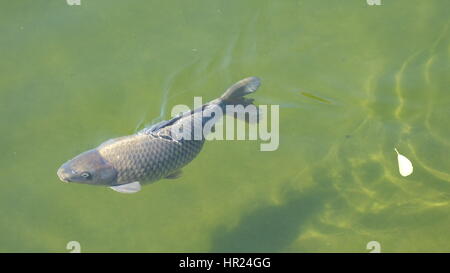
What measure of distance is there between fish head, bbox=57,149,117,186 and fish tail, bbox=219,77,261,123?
1336 mm

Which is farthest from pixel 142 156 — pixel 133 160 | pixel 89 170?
pixel 89 170

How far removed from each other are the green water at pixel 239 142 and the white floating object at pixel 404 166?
0.21 feet

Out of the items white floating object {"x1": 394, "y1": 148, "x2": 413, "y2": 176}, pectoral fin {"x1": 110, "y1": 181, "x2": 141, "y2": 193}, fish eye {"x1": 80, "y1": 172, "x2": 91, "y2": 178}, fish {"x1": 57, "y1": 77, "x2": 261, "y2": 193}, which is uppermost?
white floating object {"x1": 394, "y1": 148, "x2": 413, "y2": 176}

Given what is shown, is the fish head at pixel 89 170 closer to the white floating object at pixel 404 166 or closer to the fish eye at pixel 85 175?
the fish eye at pixel 85 175

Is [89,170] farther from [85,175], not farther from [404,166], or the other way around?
[404,166]

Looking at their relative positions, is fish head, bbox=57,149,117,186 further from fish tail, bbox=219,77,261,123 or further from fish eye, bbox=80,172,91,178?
fish tail, bbox=219,77,261,123

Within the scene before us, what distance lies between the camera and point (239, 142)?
5.66 metres

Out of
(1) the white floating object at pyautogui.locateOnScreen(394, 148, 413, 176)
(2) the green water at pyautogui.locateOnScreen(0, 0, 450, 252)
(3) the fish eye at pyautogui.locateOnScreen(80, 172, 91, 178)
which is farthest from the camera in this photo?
(1) the white floating object at pyautogui.locateOnScreen(394, 148, 413, 176)

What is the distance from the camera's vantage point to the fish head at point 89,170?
14.2ft

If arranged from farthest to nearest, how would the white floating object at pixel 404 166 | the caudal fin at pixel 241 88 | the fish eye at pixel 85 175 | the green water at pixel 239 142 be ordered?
the white floating object at pixel 404 166, the green water at pixel 239 142, the caudal fin at pixel 241 88, the fish eye at pixel 85 175

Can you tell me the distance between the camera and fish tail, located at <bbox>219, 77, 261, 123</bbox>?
503 centimetres

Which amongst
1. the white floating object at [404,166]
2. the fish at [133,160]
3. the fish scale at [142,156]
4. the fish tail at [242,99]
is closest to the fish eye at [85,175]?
the fish at [133,160]

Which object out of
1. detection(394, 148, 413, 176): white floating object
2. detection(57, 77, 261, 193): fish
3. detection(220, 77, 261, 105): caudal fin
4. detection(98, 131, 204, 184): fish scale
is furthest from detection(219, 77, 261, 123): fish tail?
detection(394, 148, 413, 176): white floating object
